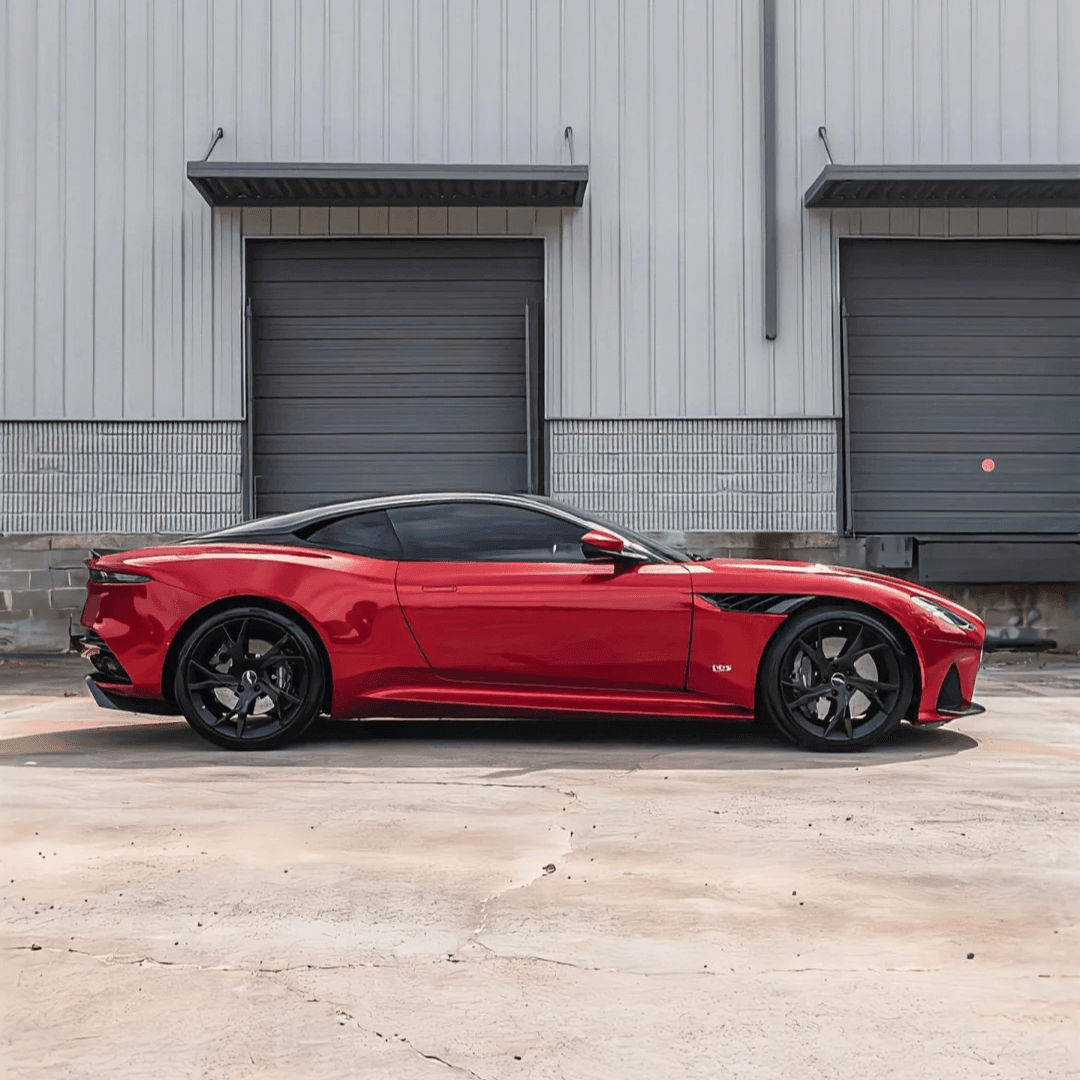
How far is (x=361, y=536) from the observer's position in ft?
21.2

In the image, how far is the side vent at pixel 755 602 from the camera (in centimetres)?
618

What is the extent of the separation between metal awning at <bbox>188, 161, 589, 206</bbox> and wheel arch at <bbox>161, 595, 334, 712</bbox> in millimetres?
6028

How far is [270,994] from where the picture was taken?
278 centimetres

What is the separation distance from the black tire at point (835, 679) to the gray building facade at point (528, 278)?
19.3 feet

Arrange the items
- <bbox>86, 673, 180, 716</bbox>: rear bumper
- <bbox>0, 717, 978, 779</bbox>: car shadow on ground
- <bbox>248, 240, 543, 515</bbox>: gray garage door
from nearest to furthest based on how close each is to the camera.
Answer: <bbox>0, 717, 978, 779</bbox>: car shadow on ground
<bbox>86, 673, 180, 716</bbox>: rear bumper
<bbox>248, 240, 543, 515</bbox>: gray garage door

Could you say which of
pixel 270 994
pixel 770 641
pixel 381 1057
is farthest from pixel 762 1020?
pixel 770 641

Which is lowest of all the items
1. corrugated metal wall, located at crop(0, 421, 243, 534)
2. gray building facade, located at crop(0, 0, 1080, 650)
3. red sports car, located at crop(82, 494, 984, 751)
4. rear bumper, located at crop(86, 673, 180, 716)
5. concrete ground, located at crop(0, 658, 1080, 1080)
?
concrete ground, located at crop(0, 658, 1080, 1080)

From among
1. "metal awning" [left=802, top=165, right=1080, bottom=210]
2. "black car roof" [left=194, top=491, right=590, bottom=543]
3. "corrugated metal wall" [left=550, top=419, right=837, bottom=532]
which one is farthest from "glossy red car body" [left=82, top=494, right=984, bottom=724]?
"metal awning" [left=802, top=165, right=1080, bottom=210]

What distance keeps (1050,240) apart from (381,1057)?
11881mm

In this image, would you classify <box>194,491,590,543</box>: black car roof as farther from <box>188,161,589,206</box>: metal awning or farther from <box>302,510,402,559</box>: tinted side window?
<box>188,161,589,206</box>: metal awning

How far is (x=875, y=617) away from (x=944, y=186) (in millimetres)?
6727

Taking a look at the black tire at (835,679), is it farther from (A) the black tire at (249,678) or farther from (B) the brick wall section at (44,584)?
(B) the brick wall section at (44,584)

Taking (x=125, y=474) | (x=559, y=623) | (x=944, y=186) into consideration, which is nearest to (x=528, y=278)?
(x=944, y=186)

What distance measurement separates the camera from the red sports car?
20.2ft
